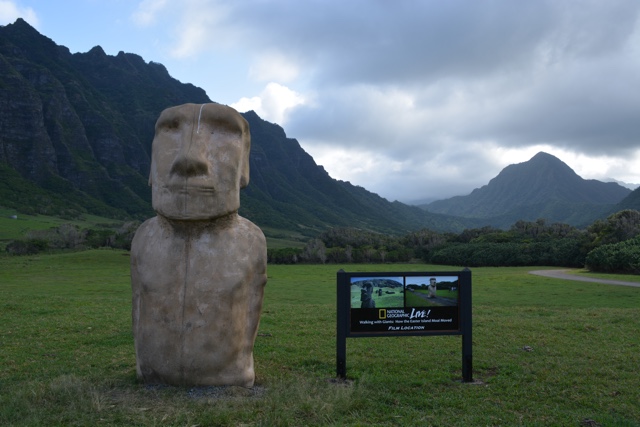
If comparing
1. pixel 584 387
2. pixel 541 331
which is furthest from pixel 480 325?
pixel 584 387

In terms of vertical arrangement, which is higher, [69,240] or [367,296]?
[69,240]

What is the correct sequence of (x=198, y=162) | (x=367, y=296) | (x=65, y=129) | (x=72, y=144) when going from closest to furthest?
(x=198, y=162) → (x=367, y=296) → (x=72, y=144) → (x=65, y=129)

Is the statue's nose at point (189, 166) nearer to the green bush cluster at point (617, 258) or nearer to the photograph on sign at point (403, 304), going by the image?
the photograph on sign at point (403, 304)

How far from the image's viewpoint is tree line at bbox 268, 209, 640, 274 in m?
46.0

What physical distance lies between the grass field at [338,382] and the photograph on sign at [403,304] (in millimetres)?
1006

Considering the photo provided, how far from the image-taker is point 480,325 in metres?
15.3

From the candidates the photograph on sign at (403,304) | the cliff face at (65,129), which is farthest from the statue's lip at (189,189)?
the cliff face at (65,129)

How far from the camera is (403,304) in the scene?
30.5 ft

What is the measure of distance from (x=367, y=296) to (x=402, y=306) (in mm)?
671

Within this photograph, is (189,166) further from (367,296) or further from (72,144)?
(72,144)

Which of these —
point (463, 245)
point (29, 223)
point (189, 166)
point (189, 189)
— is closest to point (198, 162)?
point (189, 166)

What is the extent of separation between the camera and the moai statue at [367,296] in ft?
30.3

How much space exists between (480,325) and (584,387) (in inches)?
249

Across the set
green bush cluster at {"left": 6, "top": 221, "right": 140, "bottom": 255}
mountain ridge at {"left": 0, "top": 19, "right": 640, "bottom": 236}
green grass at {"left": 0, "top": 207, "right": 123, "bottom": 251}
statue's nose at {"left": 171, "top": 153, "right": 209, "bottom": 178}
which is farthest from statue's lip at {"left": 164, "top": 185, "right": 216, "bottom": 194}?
mountain ridge at {"left": 0, "top": 19, "right": 640, "bottom": 236}
